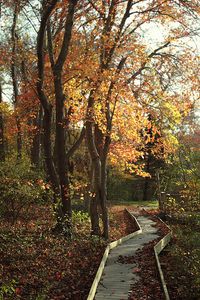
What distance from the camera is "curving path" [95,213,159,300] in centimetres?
802

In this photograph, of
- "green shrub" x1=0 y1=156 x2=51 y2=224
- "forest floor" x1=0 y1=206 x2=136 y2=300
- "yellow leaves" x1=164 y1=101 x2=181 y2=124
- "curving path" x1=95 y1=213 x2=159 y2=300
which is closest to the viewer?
"forest floor" x1=0 y1=206 x2=136 y2=300

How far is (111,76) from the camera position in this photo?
12.3 metres

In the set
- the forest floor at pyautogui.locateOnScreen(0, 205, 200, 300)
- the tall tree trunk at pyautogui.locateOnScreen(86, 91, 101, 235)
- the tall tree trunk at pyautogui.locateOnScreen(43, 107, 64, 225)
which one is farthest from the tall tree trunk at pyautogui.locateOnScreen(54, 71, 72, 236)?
the tall tree trunk at pyautogui.locateOnScreen(86, 91, 101, 235)

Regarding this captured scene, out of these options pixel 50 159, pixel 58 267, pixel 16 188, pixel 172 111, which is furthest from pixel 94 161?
pixel 58 267

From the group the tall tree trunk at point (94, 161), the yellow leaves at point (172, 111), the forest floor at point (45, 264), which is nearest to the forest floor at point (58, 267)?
the forest floor at point (45, 264)

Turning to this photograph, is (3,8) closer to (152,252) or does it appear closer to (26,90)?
(26,90)

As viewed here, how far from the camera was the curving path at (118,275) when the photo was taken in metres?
8.02

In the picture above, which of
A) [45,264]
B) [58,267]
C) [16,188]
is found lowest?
[58,267]

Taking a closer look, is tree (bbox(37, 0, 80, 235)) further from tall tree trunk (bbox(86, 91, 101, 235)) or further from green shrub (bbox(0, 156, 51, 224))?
tall tree trunk (bbox(86, 91, 101, 235))

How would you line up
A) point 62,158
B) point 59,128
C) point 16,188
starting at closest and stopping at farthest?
point 16,188, point 59,128, point 62,158

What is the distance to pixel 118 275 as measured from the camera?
30.9 feet

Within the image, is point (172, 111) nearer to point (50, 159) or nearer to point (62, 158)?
point (62, 158)

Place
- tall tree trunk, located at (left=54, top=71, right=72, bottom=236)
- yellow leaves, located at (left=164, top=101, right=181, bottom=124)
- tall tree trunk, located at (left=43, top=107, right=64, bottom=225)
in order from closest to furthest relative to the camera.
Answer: tall tree trunk, located at (left=54, top=71, right=72, bottom=236), tall tree trunk, located at (left=43, top=107, right=64, bottom=225), yellow leaves, located at (left=164, top=101, right=181, bottom=124)

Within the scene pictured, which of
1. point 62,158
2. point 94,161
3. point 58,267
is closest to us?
point 58,267
